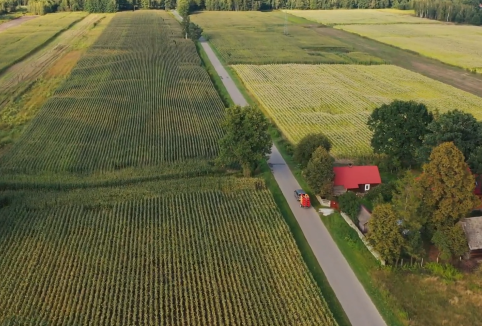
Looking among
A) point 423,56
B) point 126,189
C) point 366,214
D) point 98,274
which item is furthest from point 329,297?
point 423,56

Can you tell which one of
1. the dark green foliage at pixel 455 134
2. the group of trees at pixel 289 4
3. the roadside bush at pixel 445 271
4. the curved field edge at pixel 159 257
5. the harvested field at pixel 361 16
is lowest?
the roadside bush at pixel 445 271

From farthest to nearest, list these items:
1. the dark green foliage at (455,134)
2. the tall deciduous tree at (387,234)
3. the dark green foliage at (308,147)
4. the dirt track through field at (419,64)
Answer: the dirt track through field at (419,64), the dark green foliage at (308,147), the dark green foliage at (455,134), the tall deciduous tree at (387,234)

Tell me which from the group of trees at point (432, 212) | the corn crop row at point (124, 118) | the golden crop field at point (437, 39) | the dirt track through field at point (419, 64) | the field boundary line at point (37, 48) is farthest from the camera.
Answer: the golden crop field at point (437, 39)

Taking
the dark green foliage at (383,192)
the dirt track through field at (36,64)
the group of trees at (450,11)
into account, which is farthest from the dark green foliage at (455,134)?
the group of trees at (450,11)

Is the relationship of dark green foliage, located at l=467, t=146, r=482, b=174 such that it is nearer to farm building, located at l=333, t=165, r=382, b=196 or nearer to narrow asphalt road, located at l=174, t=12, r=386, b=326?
A: farm building, located at l=333, t=165, r=382, b=196

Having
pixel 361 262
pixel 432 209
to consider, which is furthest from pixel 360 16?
pixel 361 262

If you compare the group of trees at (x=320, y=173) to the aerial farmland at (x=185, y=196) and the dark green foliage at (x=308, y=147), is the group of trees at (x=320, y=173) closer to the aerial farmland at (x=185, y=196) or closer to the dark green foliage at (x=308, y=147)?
the aerial farmland at (x=185, y=196)

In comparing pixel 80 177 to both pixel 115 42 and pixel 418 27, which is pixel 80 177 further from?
pixel 418 27

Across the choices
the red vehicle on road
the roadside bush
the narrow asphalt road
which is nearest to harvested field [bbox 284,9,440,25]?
the narrow asphalt road
